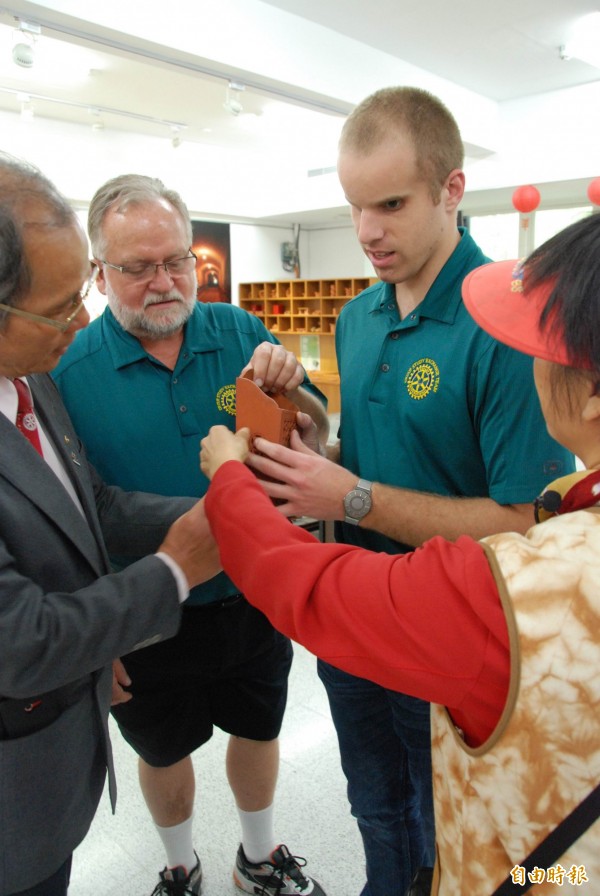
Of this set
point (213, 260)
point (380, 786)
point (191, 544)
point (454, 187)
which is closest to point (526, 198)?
point (454, 187)

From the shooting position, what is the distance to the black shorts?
1.71 m

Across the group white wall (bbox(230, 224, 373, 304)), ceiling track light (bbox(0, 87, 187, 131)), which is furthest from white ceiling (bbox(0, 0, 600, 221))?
white wall (bbox(230, 224, 373, 304))

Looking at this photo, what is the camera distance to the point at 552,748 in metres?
0.74

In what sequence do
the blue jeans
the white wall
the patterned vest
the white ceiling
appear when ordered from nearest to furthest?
the patterned vest
the blue jeans
the white ceiling
the white wall

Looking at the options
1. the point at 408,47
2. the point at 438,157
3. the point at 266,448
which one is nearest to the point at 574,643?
the point at 266,448

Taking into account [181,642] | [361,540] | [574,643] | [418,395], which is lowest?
[181,642]

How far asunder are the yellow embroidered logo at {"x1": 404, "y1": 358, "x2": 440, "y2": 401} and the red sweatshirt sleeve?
21.8 inches

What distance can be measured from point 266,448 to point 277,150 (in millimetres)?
9954

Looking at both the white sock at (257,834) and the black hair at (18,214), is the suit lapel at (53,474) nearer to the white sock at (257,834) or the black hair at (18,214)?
the black hair at (18,214)

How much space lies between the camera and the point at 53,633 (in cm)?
103

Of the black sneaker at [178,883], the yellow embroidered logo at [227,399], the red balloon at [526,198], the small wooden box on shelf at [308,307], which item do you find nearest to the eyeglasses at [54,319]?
the yellow embroidered logo at [227,399]

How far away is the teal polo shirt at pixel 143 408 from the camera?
1.63 metres

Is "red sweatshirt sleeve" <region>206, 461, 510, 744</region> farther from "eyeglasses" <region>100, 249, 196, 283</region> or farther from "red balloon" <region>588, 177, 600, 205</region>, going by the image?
"red balloon" <region>588, 177, 600, 205</region>

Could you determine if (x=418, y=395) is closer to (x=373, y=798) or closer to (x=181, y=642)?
(x=181, y=642)
